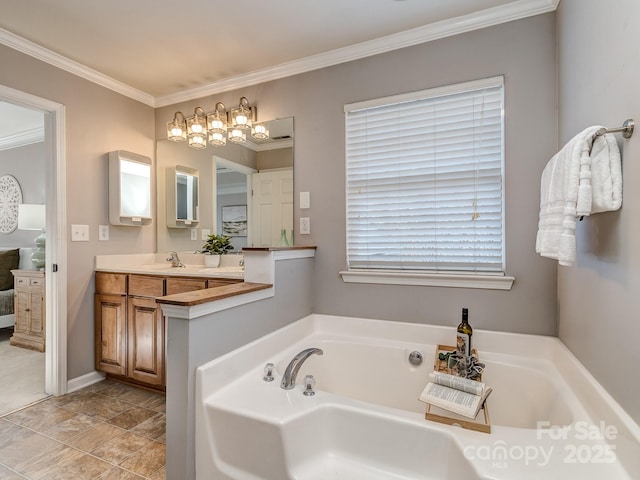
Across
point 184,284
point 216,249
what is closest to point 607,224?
point 184,284

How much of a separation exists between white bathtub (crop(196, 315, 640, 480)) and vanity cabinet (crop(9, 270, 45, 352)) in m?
3.09

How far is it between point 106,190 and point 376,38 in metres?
2.35

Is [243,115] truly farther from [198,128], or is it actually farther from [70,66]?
[70,66]

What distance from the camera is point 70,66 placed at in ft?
7.70

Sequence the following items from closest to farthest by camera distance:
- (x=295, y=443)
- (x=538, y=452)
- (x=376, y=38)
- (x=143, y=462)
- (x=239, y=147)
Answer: (x=538, y=452) < (x=295, y=443) < (x=143, y=462) < (x=376, y=38) < (x=239, y=147)

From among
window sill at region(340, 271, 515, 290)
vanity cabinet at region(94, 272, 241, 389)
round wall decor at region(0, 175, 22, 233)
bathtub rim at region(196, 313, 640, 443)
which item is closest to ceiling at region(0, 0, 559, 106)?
window sill at region(340, 271, 515, 290)

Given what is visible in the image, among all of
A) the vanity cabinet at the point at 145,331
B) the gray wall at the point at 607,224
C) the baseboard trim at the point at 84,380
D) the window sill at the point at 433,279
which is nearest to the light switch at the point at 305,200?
the window sill at the point at 433,279

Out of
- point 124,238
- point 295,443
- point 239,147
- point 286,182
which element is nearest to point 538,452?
point 295,443

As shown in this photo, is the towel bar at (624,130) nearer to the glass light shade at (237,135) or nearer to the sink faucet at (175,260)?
the glass light shade at (237,135)

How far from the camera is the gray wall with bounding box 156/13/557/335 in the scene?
1.76 metres

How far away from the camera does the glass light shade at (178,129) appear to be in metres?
2.74

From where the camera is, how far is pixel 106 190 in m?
2.64

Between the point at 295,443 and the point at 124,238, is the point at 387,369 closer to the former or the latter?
the point at 295,443

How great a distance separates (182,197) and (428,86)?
2.19 m
